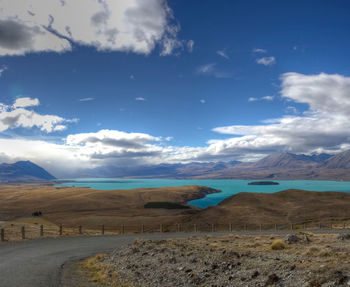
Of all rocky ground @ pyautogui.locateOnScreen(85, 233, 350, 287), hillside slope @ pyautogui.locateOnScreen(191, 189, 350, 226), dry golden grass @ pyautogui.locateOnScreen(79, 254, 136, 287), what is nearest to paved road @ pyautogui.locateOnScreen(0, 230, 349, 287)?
dry golden grass @ pyautogui.locateOnScreen(79, 254, 136, 287)

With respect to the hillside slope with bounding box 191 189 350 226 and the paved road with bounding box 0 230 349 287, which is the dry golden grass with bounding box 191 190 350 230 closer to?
the hillside slope with bounding box 191 189 350 226

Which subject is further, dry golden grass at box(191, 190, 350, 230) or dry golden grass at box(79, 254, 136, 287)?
dry golden grass at box(191, 190, 350, 230)

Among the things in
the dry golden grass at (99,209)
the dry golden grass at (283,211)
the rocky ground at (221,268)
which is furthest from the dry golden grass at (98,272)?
the dry golden grass at (99,209)

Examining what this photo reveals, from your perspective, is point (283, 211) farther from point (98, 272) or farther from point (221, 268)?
point (221, 268)

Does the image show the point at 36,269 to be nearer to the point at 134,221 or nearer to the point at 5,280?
the point at 5,280

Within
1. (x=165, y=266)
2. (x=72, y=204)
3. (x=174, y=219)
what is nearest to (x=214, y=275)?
(x=165, y=266)

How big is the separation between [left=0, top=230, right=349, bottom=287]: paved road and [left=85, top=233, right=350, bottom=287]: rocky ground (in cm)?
282

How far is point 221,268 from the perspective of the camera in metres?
14.4

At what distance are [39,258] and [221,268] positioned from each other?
1521cm

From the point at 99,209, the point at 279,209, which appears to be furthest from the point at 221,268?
the point at 99,209

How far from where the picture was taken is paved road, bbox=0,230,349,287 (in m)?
15.8

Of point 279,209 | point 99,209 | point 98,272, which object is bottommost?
point 99,209

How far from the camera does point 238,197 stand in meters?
111

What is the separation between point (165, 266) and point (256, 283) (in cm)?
622
